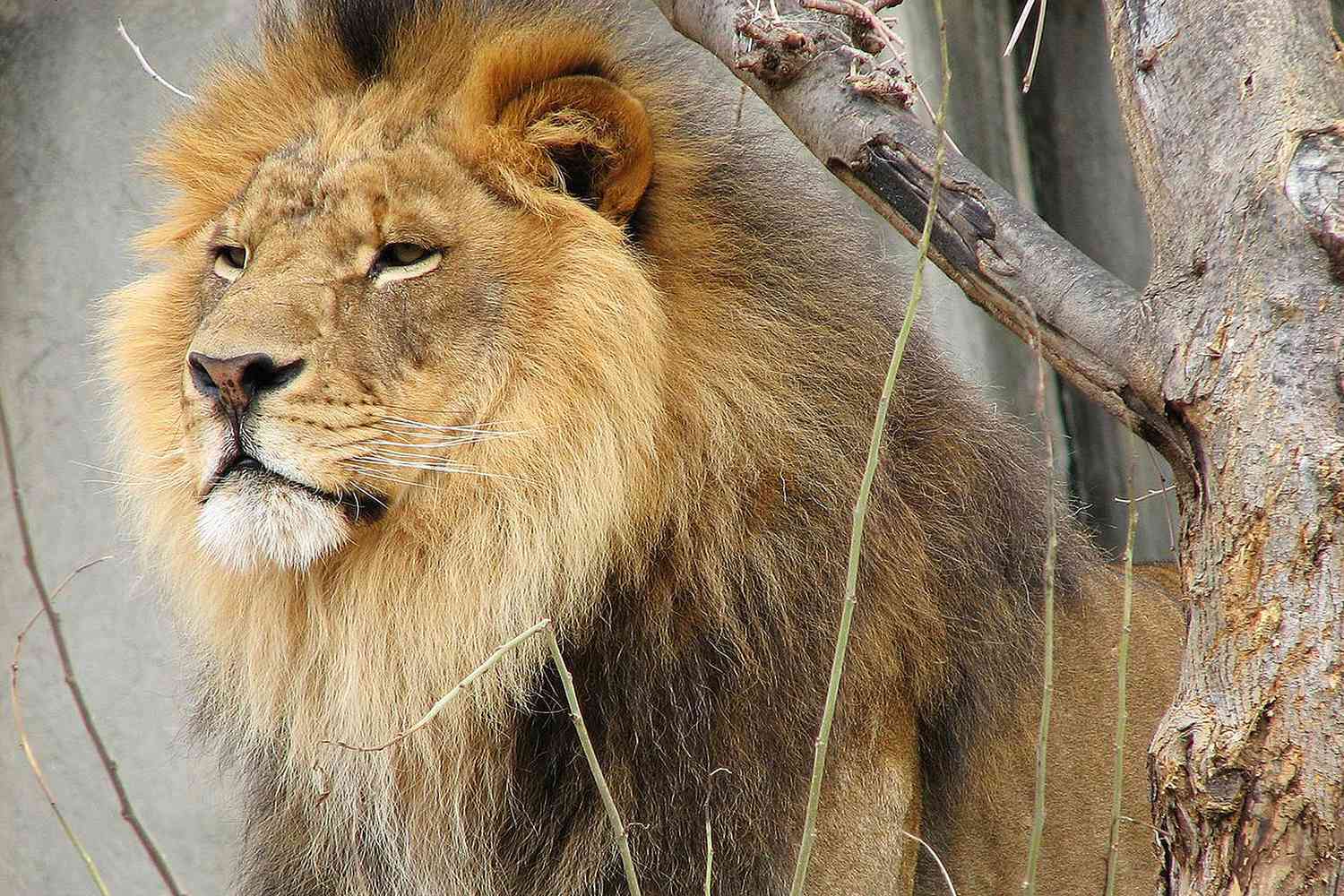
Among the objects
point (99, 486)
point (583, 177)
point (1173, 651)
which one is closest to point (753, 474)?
point (583, 177)

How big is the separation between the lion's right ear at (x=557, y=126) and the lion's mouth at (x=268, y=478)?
24.2 inches

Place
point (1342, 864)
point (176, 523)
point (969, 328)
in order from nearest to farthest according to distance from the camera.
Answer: point (1342, 864), point (176, 523), point (969, 328)

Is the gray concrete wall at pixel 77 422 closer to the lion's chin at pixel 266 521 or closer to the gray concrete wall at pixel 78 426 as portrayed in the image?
the gray concrete wall at pixel 78 426

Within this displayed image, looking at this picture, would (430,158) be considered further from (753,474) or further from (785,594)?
(785,594)

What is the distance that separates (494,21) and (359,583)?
1.09m

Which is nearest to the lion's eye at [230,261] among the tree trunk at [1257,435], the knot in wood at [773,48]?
the knot in wood at [773,48]

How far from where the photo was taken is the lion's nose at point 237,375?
2.31 m

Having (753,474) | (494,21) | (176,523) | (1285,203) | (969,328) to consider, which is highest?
(1285,203)

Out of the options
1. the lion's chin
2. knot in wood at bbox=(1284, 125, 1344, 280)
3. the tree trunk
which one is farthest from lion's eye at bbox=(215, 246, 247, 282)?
knot in wood at bbox=(1284, 125, 1344, 280)

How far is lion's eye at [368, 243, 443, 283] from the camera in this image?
8.40 feet

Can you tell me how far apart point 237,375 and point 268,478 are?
163 mm

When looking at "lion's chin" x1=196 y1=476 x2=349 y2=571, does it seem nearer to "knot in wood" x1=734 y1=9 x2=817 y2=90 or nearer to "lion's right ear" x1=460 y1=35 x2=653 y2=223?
"lion's right ear" x1=460 y1=35 x2=653 y2=223

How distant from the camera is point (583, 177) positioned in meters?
2.69

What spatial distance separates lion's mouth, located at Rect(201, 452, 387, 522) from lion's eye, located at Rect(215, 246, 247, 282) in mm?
509
